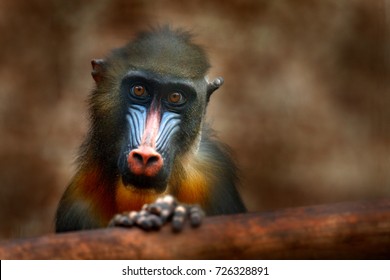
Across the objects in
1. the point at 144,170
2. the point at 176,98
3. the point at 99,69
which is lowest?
the point at 144,170

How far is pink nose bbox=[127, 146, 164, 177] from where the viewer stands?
364 centimetres

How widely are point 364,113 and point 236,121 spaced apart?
44.5 inches

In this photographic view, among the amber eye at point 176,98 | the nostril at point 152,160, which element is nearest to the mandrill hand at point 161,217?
the nostril at point 152,160

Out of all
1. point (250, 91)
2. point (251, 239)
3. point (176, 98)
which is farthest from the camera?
point (250, 91)

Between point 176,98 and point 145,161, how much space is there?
0.62 meters

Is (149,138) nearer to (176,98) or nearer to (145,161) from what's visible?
(145,161)

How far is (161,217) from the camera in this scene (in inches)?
106

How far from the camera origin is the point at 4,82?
5426mm

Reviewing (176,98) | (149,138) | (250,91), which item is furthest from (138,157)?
(250,91)

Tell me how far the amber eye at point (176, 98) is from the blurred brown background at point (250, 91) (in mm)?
1101

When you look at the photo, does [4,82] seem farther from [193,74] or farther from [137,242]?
[137,242]

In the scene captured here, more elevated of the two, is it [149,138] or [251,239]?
[149,138]
